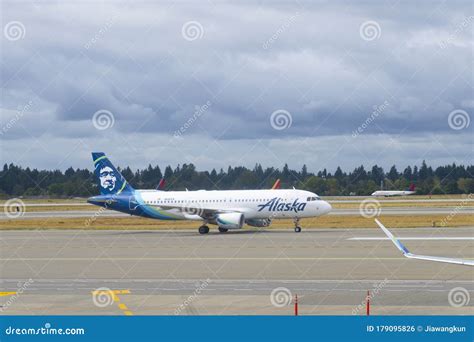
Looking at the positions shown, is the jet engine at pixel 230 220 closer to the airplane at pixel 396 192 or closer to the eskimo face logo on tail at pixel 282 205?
the eskimo face logo on tail at pixel 282 205

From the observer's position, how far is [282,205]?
65375mm

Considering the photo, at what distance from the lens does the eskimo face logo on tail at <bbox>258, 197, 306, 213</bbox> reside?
65125 millimetres

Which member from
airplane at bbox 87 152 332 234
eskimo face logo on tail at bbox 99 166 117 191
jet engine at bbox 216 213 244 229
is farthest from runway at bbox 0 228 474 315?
eskimo face logo on tail at bbox 99 166 117 191

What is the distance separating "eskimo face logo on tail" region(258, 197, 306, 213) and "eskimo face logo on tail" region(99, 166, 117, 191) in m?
14.1

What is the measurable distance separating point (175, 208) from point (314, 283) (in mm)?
37141

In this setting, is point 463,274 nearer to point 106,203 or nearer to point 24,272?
point 24,272

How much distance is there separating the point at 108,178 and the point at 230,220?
1258 centimetres

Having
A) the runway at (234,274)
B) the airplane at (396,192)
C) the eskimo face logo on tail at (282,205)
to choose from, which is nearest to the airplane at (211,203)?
the eskimo face logo on tail at (282,205)

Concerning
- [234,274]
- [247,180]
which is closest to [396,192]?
[247,180]

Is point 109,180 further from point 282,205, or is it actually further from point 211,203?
point 282,205

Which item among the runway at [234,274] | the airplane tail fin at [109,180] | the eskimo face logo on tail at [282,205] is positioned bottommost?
the runway at [234,274]

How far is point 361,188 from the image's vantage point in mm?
171250

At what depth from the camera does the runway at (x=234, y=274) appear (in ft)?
87.2
